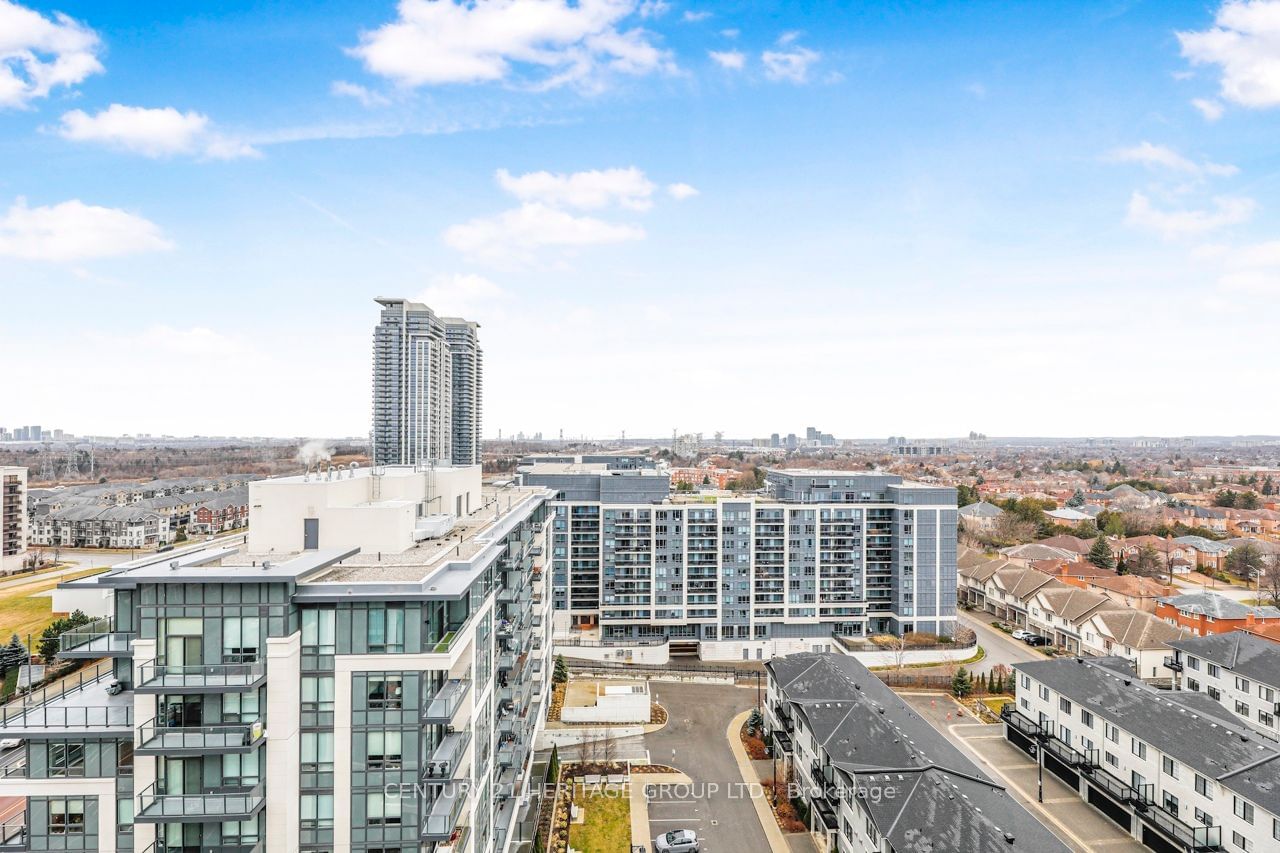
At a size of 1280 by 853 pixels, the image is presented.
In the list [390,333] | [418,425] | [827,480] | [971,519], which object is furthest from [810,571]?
[390,333]

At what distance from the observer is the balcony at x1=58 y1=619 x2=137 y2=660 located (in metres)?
17.5

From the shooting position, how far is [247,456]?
19550 cm

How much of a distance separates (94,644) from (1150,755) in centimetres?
3969

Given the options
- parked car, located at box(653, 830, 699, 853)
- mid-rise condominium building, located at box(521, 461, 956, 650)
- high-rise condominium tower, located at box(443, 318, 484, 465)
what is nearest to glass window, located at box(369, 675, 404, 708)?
parked car, located at box(653, 830, 699, 853)

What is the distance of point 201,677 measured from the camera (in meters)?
16.4

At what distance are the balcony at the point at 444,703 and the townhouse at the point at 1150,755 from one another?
28.6 metres

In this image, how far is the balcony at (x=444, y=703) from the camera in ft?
56.3

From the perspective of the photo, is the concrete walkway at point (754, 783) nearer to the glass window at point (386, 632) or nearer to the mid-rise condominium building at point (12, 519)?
the glass window at point (386, 632)

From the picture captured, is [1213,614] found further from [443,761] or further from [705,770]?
[443,761]

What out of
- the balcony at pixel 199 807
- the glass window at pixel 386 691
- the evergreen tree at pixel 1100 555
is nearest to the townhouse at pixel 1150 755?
the glass window at pixel 386 691

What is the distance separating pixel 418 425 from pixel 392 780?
8522 centimetres

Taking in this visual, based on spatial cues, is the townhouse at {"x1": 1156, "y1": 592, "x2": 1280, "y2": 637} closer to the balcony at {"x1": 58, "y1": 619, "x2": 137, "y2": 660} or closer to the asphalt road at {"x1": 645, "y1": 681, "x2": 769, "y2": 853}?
the asphalt road at {"x1": 645, "y1": 681, "x2": 769, "y2": 853}

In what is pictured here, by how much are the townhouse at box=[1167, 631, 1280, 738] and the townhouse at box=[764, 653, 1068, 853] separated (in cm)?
1947

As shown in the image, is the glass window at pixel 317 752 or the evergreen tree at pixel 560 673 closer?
the glass window at pixel 317 752
